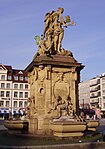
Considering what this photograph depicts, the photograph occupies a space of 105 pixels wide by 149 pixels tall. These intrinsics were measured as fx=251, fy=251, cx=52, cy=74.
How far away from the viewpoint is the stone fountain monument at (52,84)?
1631 centimetres

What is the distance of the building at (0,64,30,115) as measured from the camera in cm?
7178

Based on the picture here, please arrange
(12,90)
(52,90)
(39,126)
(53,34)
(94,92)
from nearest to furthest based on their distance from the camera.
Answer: (39,126) → (52,90) → (53,34) → (12,90) → (94,92)

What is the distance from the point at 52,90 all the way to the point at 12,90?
57.6 meters

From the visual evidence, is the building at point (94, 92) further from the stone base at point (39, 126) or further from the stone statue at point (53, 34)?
the stone base at point (39, 126)

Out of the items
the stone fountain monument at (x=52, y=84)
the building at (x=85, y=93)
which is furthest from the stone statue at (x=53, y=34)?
the building at (x=85, y=93)

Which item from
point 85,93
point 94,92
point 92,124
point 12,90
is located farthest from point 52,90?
point 85,93

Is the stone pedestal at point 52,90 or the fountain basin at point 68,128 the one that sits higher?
the stone pedestal at point 52,90

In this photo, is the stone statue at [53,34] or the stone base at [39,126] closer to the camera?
the stone base at [39,126]

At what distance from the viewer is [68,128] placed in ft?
45.8

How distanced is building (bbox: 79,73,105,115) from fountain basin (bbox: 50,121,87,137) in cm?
8387

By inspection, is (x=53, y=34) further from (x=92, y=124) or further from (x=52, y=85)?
(x=92, y=124)

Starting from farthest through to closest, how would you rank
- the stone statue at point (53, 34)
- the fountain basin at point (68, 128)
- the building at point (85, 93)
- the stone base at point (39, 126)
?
the building at point (85, 93), the stone statue at point (53, 34), the stone base at point (39, 126), the fountain basin at point (68, 128)

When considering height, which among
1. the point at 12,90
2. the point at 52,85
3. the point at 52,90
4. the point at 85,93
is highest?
the point at 85,93

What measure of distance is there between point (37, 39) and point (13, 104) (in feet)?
182
